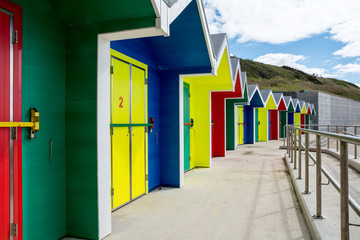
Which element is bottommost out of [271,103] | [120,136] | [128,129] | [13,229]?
[13,229]

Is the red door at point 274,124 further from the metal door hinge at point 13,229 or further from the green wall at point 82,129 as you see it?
the metal door hinge at point 13,229

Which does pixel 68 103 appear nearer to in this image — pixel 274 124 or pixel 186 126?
pixel 186 126

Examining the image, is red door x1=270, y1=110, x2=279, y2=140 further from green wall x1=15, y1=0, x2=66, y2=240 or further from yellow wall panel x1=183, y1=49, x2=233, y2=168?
green wall x1=15, y1=0, x2=66, y2=240

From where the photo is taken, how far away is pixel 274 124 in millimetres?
22141

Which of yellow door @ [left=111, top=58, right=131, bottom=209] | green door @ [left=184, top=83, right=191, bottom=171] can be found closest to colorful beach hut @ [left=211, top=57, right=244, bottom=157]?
green door @ [left=184, top=83, right=191, bottom=171]

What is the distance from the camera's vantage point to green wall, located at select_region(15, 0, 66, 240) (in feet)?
9.32

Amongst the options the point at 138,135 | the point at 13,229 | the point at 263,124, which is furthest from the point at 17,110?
the point at 263,124

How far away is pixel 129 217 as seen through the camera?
3.99 metres

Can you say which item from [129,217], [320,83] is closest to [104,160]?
[129,217]

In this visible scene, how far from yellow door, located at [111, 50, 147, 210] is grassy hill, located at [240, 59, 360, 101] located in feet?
273

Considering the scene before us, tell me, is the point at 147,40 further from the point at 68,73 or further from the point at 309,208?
the point at 309,208

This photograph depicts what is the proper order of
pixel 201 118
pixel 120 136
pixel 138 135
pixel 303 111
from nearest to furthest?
pixel 120 136
pixel 138 135
pixel 201 118
pixel 303 111

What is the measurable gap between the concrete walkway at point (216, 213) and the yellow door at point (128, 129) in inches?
11.2

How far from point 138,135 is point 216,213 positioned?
1.87 metres
